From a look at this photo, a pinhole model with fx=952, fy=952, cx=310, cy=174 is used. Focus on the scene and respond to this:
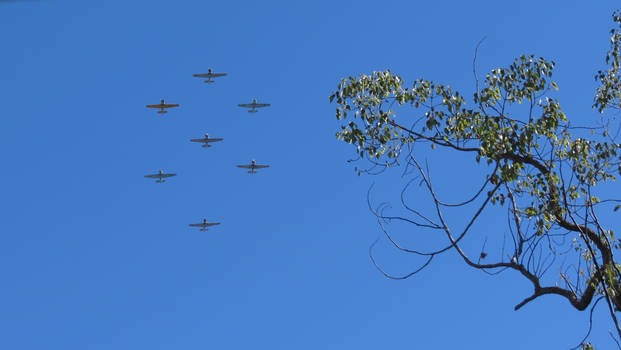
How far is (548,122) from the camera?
37.6 ft

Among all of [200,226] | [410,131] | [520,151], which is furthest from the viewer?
[200,226]

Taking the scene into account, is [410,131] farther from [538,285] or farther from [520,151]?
[538,285]

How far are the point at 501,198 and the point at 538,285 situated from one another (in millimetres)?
1589

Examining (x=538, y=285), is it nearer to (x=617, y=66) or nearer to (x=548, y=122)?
(x=548, y=122)

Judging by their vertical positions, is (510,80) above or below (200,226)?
below

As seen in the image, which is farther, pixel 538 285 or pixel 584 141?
pixel 584 141

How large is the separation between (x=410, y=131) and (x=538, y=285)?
9.07ft

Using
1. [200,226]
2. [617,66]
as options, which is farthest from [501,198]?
[200,226]

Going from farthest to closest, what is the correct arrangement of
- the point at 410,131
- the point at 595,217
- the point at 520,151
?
the point at 410,131
the point at 520,151
the point at 595,217

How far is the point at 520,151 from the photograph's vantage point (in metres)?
11.3

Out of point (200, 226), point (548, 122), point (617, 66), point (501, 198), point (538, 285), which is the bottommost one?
point (538, 285)

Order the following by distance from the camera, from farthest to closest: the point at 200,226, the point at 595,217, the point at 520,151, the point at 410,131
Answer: the point at 200,226 → the point at 410,131 → the point at 520,151 → the point at 595,217

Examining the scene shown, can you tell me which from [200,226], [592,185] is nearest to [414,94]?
[592,185]

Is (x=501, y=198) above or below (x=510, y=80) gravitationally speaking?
below
